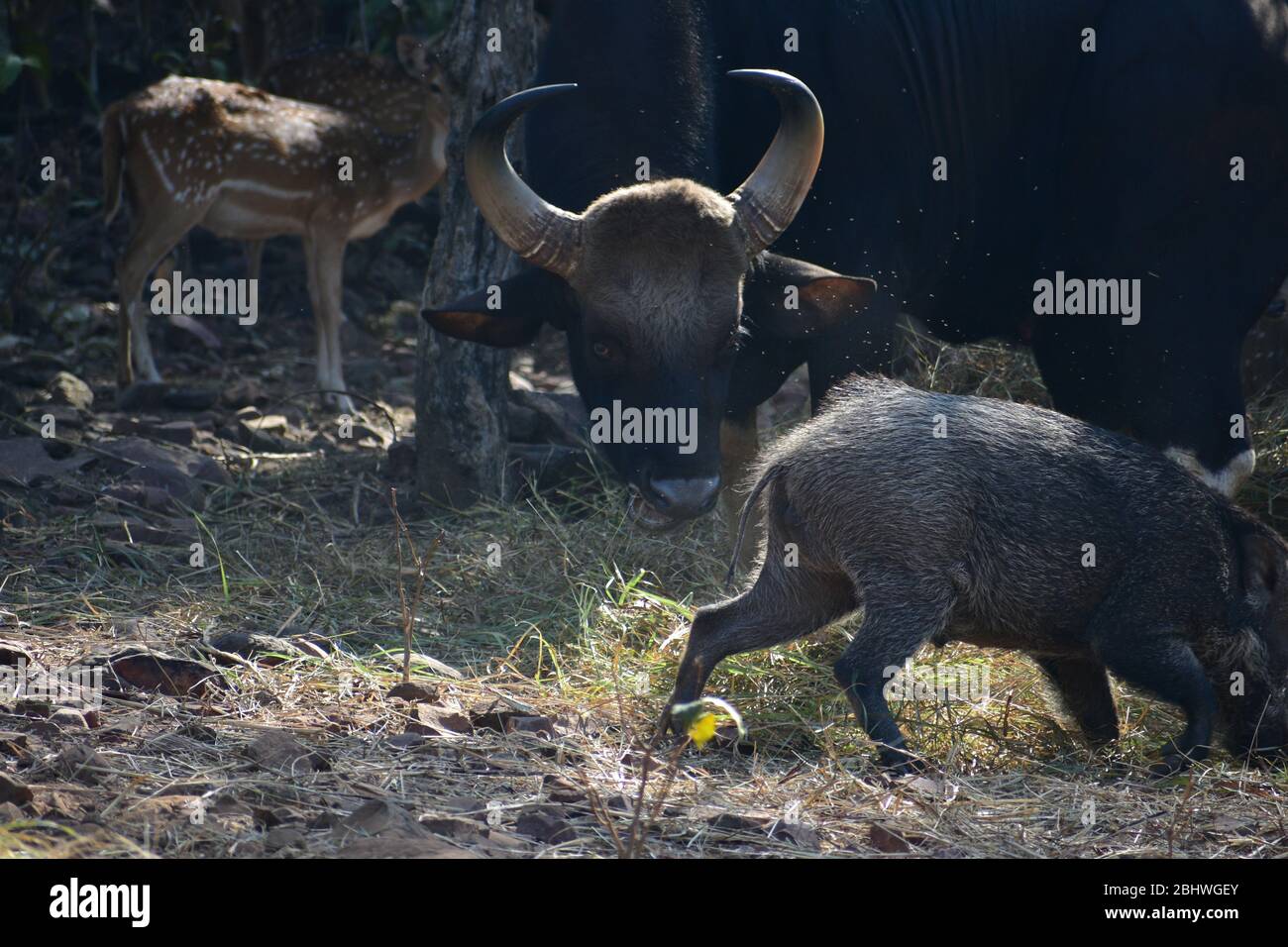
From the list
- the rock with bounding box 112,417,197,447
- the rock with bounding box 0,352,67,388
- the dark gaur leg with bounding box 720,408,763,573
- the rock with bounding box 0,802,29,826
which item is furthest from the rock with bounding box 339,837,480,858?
the rock with bounding box 0,352,67,388

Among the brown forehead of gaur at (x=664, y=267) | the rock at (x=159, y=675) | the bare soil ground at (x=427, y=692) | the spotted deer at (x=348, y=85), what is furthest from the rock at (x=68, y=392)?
the brown forehead of gaur at (x=664, y=267)

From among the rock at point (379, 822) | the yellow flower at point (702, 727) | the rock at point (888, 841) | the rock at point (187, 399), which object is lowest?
the rock at point (888, 841)

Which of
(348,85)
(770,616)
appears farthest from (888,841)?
(348,85)

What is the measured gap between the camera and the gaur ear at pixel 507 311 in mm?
5629

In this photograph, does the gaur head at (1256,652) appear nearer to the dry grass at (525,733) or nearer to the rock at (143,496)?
the dry grass at (525,733)

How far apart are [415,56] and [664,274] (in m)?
6.18

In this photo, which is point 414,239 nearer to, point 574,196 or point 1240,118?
point 574,196

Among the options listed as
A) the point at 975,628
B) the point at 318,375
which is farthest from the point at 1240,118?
the point at 318,375

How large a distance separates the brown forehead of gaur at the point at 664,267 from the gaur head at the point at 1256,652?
72.6 inches

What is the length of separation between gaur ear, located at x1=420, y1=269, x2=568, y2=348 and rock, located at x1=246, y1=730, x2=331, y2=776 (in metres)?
2.04

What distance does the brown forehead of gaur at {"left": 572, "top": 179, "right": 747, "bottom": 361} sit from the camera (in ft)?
17.0

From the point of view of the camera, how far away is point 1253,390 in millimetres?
7289

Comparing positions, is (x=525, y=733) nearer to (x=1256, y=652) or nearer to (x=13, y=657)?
(x=13, y=657)

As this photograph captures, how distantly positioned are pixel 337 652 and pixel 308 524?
1.73 metres
